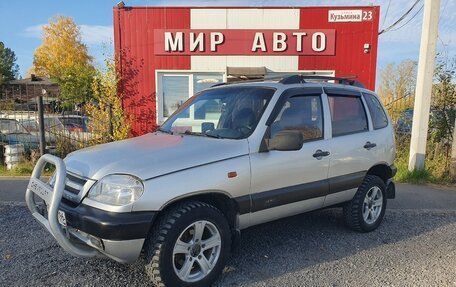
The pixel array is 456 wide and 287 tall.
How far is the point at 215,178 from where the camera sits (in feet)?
10.8

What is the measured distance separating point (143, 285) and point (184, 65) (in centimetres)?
797

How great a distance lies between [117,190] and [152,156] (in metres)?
0.43

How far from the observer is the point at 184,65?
10570 mm

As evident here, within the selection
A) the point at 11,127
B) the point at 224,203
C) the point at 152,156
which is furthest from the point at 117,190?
the point at 11,127

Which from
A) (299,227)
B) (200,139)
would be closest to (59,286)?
(200,139)

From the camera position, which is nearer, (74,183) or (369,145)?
(74,183)

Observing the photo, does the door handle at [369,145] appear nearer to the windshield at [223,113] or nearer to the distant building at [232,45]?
the windshield at [223,113]

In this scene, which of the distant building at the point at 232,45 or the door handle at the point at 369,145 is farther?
the distant building at the point at 232,45

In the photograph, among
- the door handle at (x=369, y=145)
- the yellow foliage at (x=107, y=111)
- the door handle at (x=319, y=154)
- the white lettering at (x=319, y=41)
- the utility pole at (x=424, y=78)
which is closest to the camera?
the door handle at (x=319, y=154)

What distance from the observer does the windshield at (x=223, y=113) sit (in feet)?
12.5

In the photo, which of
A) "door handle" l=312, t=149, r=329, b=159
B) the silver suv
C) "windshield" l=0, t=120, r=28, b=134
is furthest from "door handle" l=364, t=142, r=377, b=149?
"windshield" l=0, t=120, r=28, b=134

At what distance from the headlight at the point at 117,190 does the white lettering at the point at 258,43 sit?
811 cm

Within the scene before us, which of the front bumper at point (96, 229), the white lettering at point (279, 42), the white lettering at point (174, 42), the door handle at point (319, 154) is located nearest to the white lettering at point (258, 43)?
the white lettering at point (279, 42)

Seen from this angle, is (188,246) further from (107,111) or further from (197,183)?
(107,111)
